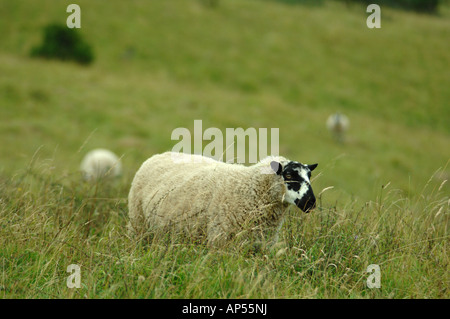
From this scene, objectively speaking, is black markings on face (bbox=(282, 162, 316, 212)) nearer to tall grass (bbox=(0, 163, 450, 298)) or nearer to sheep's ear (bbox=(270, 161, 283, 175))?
sheep's ear (bbox=(270, 161, 283, 175))

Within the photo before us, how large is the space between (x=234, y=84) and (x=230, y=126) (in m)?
9.71

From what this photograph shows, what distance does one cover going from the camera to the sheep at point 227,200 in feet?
14.3

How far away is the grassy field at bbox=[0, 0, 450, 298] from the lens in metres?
3.58

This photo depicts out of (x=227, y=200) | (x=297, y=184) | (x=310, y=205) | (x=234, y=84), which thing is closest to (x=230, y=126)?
(x=234, y=84)

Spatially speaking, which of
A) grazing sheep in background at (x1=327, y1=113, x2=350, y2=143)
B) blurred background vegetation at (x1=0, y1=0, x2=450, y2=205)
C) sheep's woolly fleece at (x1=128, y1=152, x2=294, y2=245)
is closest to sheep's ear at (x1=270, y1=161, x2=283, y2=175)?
sheep's woolly fleece at (x1=128, y1=152, x2=294, y2=245)

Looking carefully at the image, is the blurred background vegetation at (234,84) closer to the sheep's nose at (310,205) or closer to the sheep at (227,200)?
the sheep at (227,200)

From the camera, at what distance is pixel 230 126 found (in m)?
21.0

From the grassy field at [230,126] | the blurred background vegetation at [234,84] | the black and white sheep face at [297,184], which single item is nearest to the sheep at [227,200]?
the black and white sheep face at [297,184]

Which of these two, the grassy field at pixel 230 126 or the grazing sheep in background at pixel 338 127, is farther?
the grazing sheep in background at pixel 338 127

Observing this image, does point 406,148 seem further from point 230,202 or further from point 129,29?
point 129,29

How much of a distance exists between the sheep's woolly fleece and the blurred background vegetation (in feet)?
6.89

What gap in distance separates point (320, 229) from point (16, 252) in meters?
2.93

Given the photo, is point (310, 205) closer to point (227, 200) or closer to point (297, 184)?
point (297, 184)
